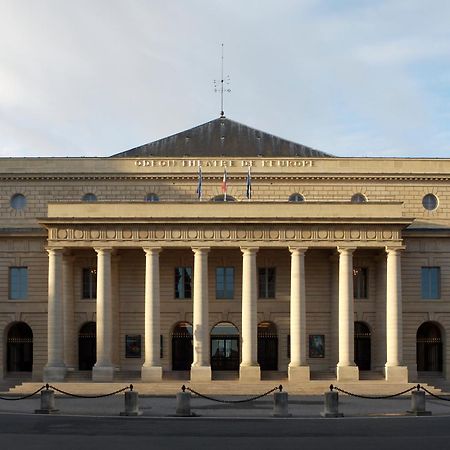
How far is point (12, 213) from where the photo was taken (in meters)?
61.1

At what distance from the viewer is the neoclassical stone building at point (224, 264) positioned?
55500mm

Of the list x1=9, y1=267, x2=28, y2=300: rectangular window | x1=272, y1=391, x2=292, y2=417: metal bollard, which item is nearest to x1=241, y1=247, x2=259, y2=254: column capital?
x1=9, y1=267, x2=28, y2=300: rectangular window

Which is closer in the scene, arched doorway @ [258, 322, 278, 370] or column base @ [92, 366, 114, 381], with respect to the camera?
column base @ [92, 366, 114, 381]

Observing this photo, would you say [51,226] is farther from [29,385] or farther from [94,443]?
[94,443]

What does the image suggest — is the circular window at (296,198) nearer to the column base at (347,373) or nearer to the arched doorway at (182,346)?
the arched doorway at (182,346)

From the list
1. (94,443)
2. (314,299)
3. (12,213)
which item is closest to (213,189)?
(314,299)

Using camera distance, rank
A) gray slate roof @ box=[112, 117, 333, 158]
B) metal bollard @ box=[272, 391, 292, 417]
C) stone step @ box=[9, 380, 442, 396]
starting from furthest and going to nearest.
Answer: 1. gray slate roof @ box=[112, 117, 333, 158]
2. stone step @ box=[9, 380, 442, 396]
3. metal bollard @ box=[272, 391, 292, 417]

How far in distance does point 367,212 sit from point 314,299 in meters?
7.28

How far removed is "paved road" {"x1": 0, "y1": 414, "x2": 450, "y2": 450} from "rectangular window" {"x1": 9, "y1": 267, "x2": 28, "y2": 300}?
22579 mm

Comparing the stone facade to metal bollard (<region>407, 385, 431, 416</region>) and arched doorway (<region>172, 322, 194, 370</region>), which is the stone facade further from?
metal bollard (<region>407, 385, 431, 416</region>)

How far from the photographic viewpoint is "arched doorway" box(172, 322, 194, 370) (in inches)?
2349

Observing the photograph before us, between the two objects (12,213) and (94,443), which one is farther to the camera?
(12,213)

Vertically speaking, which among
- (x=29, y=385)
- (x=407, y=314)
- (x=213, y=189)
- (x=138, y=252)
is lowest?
(x=29, y=385)

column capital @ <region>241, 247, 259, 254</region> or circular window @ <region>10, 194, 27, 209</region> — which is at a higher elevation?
circular window @ <region>10, 194, 27, 209</region>
